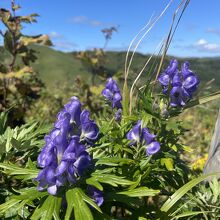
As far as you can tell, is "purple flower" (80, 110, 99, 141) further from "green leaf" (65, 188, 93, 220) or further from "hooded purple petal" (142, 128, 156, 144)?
"hooded purple petal" (142, 128, 156, 144)

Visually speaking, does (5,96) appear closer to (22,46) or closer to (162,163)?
(22,46)

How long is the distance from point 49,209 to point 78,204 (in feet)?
0.38

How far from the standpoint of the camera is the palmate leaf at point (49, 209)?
168cm

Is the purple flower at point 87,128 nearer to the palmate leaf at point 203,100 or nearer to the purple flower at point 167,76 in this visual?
the purple flower at point 167,76

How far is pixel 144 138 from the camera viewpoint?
2.29 m

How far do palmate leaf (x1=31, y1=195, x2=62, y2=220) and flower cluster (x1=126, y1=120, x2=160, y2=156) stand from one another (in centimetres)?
67

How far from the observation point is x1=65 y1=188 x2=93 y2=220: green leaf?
165 cm

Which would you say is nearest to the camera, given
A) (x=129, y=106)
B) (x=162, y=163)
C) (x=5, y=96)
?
(x=162, y=163)

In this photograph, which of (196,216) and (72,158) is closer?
(72,158)

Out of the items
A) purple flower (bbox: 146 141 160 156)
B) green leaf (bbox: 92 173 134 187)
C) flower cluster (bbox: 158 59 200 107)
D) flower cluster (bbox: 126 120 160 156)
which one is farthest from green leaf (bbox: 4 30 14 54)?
green leaf (bbox: 92 173 134 187)

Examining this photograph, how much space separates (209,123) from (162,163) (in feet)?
20.7

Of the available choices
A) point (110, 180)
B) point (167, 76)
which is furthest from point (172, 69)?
point (110, 180)

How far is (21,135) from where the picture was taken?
8.17ft

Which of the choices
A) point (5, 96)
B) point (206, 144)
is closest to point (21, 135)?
point (5, 96)
